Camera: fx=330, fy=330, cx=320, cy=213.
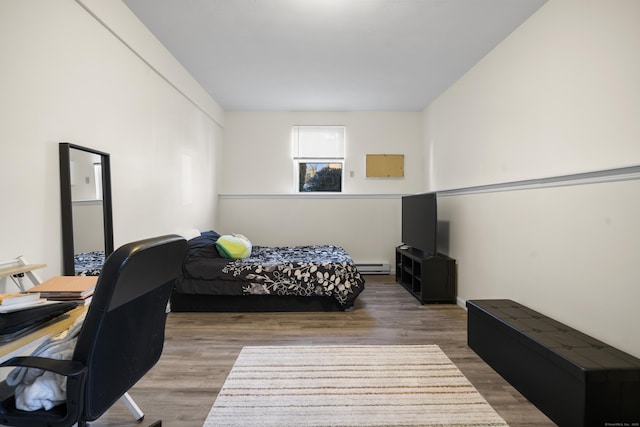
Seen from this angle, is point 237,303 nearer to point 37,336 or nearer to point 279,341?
point 279,341

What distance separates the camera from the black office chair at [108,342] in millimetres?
1021

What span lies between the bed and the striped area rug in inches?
34.4

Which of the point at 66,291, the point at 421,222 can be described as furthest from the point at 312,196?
the point at 66,291

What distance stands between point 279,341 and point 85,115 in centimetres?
214

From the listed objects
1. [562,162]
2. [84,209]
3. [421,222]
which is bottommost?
[421,222]

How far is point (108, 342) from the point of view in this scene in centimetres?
111

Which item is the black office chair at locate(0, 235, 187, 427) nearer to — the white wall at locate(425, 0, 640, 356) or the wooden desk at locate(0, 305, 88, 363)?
the wooden desk at locate(0, 305, 88, 363)

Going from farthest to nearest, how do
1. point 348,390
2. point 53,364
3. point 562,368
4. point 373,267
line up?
point 373,267 < point 348,390 < point 562,368 < point 53,364

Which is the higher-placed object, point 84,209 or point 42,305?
point 84,209

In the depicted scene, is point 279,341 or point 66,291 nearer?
point 66,291

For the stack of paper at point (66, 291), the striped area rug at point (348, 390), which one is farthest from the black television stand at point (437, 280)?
the stack of paper at point (66, 291)

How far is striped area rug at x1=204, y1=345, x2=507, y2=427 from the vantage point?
1726mm

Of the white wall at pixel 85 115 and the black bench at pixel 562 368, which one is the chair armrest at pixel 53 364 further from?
the black bench at pixel 562 368

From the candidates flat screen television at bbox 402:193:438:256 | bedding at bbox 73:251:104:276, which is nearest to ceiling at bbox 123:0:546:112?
flat screen television at bbox 402:193:438:256
